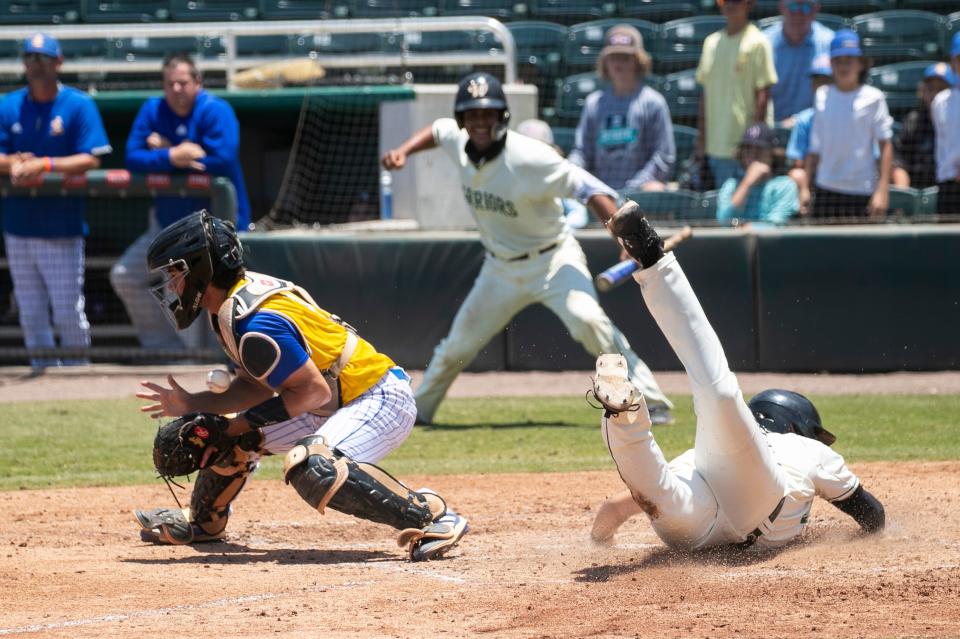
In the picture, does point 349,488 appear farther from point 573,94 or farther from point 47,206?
point 573,94

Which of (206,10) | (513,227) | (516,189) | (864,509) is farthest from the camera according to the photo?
(206,10)

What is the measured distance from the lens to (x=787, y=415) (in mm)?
5094

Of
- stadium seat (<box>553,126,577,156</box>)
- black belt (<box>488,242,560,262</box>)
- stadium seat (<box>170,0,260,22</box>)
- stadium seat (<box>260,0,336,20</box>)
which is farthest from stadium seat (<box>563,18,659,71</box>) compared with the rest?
black belt (<box>488,242,560,262</box>)

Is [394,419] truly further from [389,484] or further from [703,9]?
[703,9]

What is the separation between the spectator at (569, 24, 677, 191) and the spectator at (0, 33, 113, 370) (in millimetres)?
3987

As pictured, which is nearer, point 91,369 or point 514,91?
point 91,369

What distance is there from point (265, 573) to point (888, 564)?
2223mm

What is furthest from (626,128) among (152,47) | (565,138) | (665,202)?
(152,47)

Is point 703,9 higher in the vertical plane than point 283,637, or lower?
higher

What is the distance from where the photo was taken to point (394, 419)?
509cm

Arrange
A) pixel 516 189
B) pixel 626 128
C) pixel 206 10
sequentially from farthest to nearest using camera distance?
pixel 206 10
pixel 626 128
pixel 516 189

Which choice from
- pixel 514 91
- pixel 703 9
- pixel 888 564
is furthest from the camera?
pixel 703 9

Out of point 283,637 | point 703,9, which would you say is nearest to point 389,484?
point 283,637

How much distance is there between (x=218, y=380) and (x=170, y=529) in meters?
0.87
